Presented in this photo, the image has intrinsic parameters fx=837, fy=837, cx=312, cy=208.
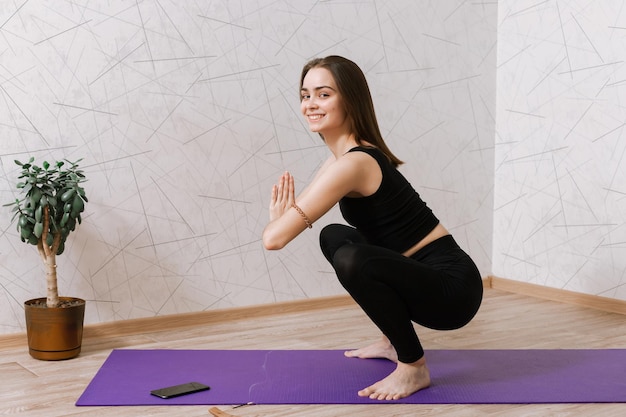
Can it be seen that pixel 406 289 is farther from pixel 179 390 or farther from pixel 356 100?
pixel 179 390

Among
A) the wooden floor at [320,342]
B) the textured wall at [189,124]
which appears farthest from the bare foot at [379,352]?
the textured wall at [189,124]

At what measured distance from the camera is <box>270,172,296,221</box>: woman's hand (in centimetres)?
238

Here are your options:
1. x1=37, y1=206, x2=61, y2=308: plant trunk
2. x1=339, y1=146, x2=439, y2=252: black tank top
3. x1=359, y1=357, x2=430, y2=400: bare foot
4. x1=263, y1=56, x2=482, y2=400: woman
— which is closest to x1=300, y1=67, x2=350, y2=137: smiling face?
x1=263, y1=56, x2=482, y2=400: woman

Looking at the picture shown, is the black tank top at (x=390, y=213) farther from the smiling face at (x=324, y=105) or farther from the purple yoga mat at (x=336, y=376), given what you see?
the purple yoga mat at (x=336, y=376)

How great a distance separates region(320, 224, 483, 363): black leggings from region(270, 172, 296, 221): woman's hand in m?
0.20

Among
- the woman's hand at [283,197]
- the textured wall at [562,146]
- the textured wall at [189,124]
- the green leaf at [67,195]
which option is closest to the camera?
the woman's hand at [283,197]

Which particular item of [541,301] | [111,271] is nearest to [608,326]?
[541,301]

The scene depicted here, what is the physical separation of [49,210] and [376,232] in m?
1.09

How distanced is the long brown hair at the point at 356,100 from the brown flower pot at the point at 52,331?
1148mm

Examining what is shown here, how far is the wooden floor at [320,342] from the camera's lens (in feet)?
7.37

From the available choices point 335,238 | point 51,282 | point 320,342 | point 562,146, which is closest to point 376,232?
point 335,238

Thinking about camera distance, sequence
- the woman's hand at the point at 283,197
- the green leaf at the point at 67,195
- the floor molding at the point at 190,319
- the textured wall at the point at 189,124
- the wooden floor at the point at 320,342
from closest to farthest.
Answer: the wooden floor at the point at 320,342 → the woman's hand at the point at 283,197 → the green leaf at the point at 67,195 → the textured wall at the point at 189,124 → the floor molding at the point at 190,319

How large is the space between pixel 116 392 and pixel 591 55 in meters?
2.44

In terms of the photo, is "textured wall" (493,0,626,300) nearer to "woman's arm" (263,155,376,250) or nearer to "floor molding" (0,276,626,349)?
"floor molding" (0,276,626,349)
